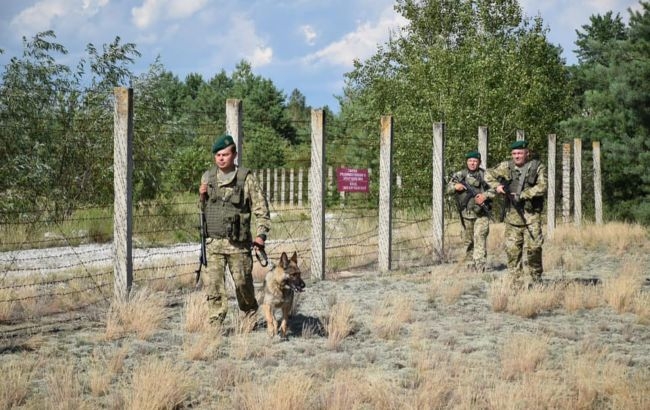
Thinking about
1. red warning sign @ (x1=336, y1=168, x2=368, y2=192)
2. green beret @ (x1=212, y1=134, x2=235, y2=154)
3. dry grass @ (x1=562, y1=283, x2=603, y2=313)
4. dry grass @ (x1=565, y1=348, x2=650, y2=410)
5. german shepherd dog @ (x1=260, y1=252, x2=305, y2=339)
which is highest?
green beret @ (x1=212, y1=134, x2=235, y2=154)

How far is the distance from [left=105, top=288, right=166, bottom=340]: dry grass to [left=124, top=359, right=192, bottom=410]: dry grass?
7.13 feet

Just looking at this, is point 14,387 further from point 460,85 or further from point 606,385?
point 460,85

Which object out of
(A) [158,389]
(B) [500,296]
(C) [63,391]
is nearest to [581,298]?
(B) [500,296]

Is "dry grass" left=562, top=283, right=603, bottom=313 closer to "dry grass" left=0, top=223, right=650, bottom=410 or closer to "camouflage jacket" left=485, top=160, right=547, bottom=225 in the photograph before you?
"dry grass" left=0, top=223, right=650, bottom=410

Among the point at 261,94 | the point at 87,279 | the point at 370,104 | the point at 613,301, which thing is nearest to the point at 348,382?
the point at 613,301

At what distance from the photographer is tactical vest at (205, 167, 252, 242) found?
7.29 meters

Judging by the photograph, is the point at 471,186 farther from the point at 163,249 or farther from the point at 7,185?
the point at 7,185

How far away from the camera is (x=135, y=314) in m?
7.95

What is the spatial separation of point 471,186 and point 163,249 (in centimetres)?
688

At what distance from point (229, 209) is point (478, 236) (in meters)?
6.18

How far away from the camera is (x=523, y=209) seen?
10312 millimetres

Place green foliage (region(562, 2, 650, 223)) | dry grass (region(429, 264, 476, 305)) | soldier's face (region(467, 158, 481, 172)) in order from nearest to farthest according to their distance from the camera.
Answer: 1. dry grass (region(429, 264, 476, 305))
2. soldier's face (region(467, 158, 481, 172))
3. green foliage (region(562, 2, 650, 223))

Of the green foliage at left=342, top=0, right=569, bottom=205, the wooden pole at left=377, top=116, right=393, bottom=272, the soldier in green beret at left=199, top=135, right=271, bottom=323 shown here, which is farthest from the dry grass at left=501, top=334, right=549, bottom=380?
the green foliage at left=342, top=0, right=569, bottom=205

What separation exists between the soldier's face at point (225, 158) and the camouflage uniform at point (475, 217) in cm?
602
